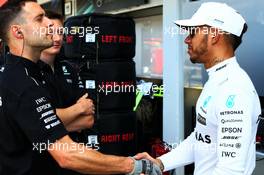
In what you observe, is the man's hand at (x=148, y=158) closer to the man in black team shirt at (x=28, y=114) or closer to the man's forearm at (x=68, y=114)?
the man in black team shirt at (x=28, y=114)

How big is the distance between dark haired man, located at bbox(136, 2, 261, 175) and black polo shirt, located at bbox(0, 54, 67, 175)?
0.59 meters

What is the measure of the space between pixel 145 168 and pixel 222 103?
1.57 ft

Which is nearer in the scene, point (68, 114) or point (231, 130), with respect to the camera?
point (231, 130)

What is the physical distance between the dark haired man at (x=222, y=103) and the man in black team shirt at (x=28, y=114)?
333mm

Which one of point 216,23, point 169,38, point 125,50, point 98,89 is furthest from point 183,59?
point 216,23

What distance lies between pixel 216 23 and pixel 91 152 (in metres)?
0.78

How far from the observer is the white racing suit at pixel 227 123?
1475 mm

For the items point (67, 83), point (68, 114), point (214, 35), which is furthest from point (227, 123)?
point (67, 83)

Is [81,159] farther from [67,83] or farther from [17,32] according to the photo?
[67,83]

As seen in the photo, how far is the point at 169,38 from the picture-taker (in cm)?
353

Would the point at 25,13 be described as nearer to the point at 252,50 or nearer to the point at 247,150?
the point at 247,150

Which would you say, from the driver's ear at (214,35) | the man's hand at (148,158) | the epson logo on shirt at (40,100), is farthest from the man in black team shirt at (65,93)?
the driver's ear at (214,35)

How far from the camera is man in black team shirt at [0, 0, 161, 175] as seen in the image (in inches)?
57.1

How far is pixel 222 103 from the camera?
5.09ft
